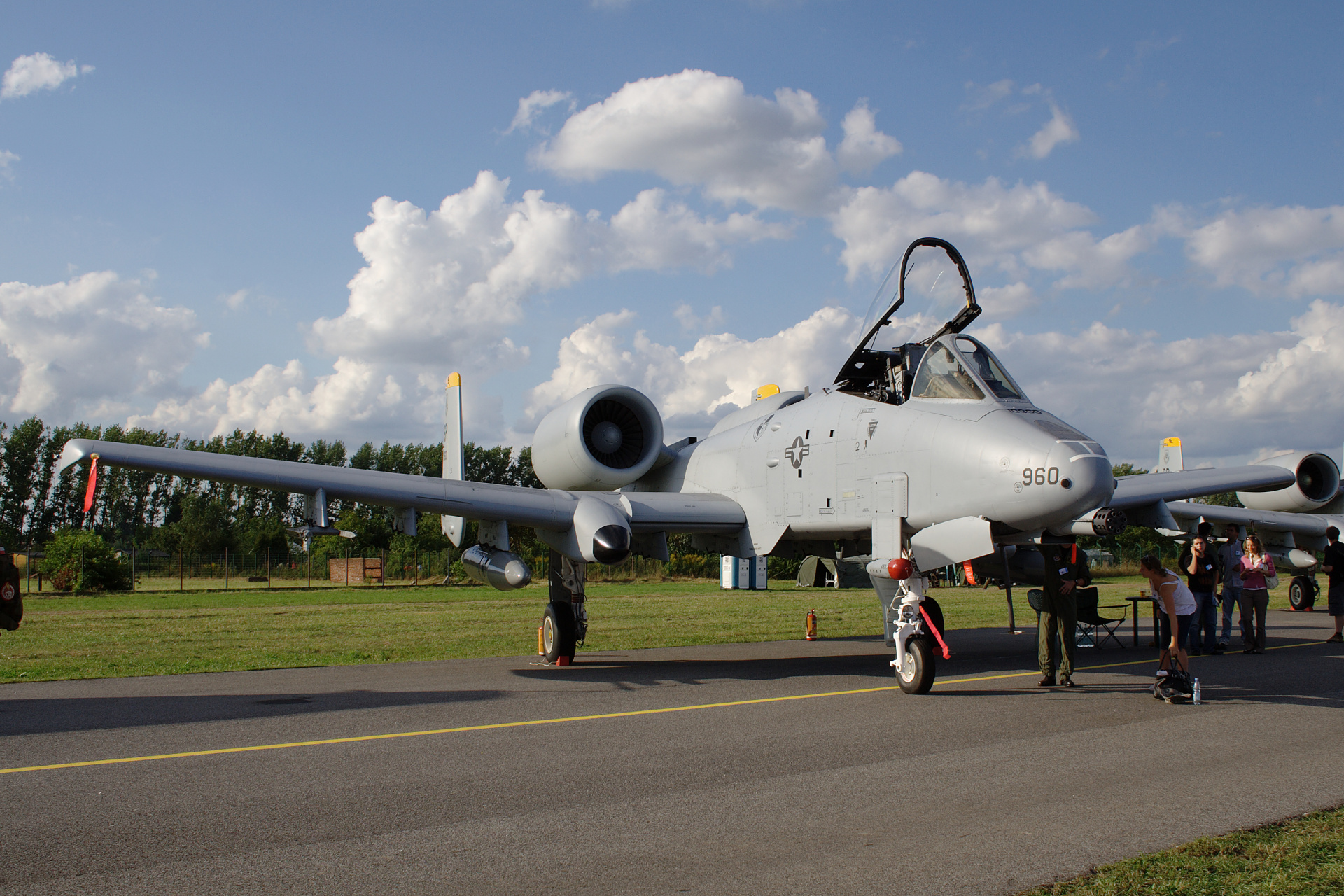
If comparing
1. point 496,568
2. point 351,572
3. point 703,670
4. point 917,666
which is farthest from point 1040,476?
point 351,572

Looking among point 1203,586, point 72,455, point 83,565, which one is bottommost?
point 83,565

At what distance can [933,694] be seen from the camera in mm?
9508

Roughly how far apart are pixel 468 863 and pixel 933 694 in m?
6.57

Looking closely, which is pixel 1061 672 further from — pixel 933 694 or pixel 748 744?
pixel 748 744

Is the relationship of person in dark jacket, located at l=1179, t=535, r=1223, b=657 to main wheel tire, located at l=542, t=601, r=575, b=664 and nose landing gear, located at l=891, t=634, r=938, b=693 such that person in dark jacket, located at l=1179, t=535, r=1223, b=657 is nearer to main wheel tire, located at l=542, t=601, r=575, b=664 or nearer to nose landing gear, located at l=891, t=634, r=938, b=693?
nose landing gear, located at l=891, t=634, r=938, b=693

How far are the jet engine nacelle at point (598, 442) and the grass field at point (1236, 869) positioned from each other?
1069 cm

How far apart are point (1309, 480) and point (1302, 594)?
10.6 meters

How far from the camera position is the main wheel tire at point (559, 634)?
492 inches

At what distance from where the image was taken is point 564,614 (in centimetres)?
1270

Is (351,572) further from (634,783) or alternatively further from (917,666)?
(634,783)

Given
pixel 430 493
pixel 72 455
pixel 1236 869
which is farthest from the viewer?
pixel 430 493

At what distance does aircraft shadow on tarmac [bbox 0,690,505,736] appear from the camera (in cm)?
800

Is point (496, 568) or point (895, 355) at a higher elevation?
point (895, 355)

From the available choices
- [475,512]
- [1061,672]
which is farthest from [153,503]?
[1061,672]
